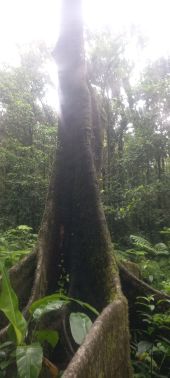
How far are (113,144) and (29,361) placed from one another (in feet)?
59.5

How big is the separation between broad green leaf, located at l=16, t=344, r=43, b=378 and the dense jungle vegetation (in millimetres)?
5961

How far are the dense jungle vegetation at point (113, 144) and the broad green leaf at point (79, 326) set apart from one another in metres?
5.55

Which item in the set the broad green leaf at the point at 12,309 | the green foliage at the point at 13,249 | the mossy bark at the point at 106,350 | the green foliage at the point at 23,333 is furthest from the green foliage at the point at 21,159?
the broad green leaf at the point at 12,309

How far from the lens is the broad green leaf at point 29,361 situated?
235 cm

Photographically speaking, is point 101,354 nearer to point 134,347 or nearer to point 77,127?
point 134,347

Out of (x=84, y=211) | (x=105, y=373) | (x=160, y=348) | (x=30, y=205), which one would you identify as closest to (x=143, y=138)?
(x=30, y=205)

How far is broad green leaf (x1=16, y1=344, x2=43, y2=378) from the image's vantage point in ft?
7.70

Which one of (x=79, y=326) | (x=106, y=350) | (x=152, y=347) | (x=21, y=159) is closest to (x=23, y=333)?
(x=79, y=326)

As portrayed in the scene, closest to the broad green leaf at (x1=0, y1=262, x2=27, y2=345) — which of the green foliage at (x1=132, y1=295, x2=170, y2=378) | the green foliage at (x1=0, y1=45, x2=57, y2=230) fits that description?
the green foliage at (x1=132, y1=295, x2=170, y2=378)

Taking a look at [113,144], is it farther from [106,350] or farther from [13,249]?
[106,350]

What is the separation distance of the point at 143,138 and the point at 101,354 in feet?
48.9

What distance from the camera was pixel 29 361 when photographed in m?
2.42

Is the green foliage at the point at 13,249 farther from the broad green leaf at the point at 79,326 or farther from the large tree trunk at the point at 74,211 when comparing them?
the broad green leaf at the point at 79,326

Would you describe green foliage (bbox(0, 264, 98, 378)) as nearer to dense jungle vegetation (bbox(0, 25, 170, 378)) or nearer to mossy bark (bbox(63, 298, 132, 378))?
mossy bark (bbox(63, 298, 132, 378))
